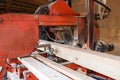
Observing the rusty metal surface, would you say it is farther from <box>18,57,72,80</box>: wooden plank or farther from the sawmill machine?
<box>18,57,72,80</box>: wooden plank

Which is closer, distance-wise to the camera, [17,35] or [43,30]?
[17,35]

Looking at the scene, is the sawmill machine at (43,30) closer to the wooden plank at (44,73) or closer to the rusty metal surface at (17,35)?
the rusty metal surface at (17,35)

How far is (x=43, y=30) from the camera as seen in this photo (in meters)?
2.18

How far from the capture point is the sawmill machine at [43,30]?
4.83ft

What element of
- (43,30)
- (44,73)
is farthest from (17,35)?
(43,30)

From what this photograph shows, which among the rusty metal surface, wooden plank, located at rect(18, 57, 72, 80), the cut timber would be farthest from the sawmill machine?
the cut timber

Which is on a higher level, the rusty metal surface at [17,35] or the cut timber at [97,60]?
the rusty metal surface at [17,35]

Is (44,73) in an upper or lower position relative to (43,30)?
lower

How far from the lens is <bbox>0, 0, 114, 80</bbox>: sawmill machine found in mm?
1474

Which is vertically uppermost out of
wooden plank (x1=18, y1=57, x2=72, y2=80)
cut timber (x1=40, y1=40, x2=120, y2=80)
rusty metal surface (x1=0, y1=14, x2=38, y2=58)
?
rusty metal surface (x1=0, y1=14, x2=38, y2=58)

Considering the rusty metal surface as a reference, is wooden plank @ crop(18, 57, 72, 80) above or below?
below

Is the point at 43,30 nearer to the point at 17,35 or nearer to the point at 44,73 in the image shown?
the point at 17,35

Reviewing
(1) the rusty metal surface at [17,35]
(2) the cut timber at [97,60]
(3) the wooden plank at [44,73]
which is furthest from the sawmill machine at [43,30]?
(2) the cut timber at [97,60]

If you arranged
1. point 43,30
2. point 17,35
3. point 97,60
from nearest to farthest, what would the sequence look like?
point 97,60 < point 17,35 < point 43,30
